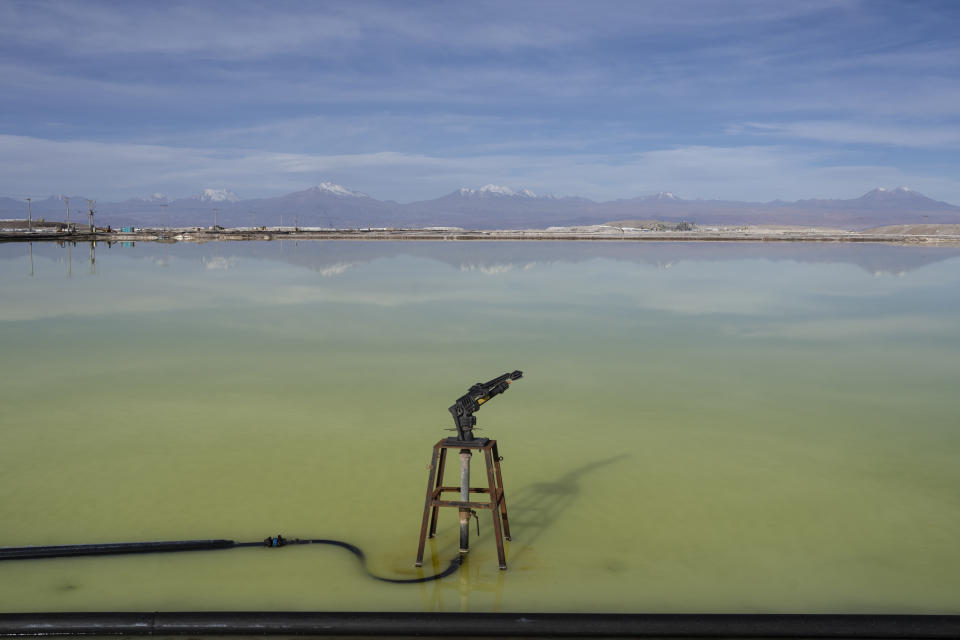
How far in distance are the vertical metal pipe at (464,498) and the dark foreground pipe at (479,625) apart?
4.10 ft

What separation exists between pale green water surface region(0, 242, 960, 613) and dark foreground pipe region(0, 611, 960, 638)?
731mm

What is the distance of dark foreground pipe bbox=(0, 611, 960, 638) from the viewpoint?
5289 millimetres

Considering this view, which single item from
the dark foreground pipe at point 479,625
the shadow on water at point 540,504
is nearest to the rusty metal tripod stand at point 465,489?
the shadow on water at point 540,504

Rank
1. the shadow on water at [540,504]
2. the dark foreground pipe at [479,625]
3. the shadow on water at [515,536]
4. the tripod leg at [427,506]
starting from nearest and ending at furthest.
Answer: the dark foreground pipe at [479,625] < the shadow on water at [515,536] < the tripod leg at [427,506] < the shadow on water at [540,504]

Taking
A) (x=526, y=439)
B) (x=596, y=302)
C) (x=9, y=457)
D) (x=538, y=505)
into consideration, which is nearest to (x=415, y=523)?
(x=538, y=505)

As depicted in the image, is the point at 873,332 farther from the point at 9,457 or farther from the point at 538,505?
the point at 9,457

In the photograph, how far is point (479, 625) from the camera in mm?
5328

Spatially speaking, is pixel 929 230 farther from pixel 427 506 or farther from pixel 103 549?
pixel 103 549

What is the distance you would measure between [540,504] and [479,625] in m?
3.00

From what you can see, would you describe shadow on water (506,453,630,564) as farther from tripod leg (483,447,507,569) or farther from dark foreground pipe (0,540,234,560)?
dark foreground pipe (0,540,234,560)

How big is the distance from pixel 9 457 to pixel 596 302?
20.3m

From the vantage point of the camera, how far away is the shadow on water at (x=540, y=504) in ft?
24.4

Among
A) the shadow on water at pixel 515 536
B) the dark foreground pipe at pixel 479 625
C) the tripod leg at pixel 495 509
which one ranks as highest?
the tripod leg at pixel 495 509

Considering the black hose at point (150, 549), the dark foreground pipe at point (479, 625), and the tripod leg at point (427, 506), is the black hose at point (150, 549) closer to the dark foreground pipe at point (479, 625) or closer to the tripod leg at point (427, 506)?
the tripod leg at point (427, 506)
